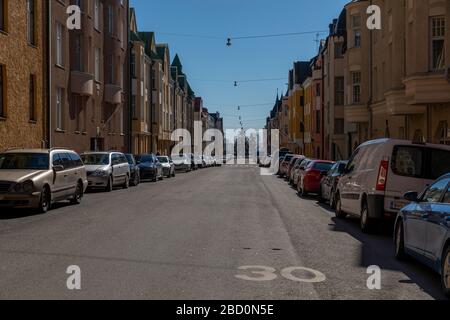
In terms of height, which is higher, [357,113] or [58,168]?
[357,113]

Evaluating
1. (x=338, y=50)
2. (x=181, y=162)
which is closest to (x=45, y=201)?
(x=338, y=50)

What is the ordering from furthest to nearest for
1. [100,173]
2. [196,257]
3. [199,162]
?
[199,162]
[100,173]
[196,257]

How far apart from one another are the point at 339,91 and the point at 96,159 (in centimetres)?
2811

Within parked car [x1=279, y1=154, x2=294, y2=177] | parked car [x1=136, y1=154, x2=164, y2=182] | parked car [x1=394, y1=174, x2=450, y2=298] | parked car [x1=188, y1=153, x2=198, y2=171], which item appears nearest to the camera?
parked car [x1=394, y1=174, x2=450, y2=298]

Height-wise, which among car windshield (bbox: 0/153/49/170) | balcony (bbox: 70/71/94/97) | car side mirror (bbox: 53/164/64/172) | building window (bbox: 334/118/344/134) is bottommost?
car side mirror (bbox: 53/164/64/172)

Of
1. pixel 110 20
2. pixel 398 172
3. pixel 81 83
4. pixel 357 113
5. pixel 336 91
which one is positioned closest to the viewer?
pixel 398 172

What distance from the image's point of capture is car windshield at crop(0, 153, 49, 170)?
17.1 m

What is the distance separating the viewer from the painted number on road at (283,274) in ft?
26.6

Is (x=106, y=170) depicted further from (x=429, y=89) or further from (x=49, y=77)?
(x=429, y=89)

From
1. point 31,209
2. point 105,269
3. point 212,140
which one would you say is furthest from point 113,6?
point 212,140

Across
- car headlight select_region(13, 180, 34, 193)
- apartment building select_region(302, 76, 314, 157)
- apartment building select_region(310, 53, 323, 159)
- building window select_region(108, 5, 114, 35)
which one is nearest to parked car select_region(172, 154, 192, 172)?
apartment building select_region(310, 53, 323, 159)

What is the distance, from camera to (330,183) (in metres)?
19.9

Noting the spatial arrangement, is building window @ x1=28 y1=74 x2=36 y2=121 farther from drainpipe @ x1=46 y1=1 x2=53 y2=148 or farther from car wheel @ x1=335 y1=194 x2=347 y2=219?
car wheel @ x1=335 y1=194 x2=347 y2=219

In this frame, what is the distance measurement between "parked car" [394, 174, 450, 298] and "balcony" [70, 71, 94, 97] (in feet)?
84.0
